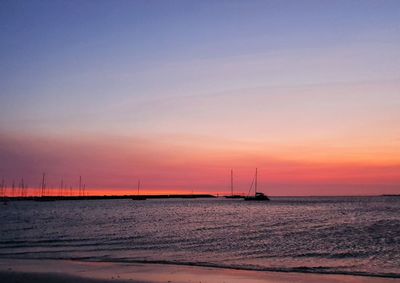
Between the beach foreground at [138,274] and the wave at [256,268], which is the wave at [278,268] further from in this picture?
the beach foreground at [138,274]

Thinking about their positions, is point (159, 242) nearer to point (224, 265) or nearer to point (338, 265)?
point (224, 265)

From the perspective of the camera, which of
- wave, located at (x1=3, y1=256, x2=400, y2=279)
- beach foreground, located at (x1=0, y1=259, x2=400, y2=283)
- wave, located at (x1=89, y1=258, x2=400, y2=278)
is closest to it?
beach foreground, located at (x1=0, y1=259, x2=400, y2=283)

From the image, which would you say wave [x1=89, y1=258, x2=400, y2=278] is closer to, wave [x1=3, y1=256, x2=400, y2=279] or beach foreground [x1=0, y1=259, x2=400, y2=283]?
wave [x1=3, y1=256, x2=400, y2=279]

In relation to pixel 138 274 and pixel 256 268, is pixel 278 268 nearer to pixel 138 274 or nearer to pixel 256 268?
pixel 256 268

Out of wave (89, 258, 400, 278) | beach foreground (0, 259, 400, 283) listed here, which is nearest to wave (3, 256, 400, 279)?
wave (89, 258, 400, 278)

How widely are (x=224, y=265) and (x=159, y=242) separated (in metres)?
14.6

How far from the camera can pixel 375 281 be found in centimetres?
2203

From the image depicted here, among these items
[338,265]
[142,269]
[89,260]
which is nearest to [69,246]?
[89,260]

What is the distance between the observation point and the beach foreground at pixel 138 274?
21.2 m

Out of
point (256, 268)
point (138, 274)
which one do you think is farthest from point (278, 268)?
point (138, 274)

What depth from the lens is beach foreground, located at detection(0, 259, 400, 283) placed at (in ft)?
69.7

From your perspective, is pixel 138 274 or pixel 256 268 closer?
pixel 138 274

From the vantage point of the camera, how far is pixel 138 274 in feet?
75.1

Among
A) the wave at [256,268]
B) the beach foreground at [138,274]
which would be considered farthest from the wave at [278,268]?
the beach foreground at [138,274]
